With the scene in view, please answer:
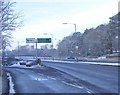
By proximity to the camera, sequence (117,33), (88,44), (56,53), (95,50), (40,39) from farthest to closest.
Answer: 1. (56,53)
2. (88,44)
3. (95,50)
4. (117,33)
5. (40,39)

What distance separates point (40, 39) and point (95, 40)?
51.1 metres

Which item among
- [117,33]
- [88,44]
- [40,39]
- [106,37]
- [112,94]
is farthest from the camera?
[88,44]

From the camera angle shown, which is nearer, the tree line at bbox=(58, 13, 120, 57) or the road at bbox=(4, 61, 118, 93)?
the road at bbox=(4, 61, 118, 93)

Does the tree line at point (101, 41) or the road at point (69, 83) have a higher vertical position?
the tree line at point (101, 41)

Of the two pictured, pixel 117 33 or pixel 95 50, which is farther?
pixel 95 50

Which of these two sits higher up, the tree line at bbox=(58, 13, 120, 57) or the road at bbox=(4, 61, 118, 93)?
the tree line at bbox=(58, 13, 120, 57)

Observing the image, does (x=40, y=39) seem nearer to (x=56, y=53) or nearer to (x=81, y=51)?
(x=81, y=51)

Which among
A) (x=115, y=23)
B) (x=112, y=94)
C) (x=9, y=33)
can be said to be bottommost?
(x=112, y=94)

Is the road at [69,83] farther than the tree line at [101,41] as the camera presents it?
No

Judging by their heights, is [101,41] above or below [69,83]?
above

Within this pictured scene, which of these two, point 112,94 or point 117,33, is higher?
point 117,33

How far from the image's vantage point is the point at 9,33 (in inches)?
1304

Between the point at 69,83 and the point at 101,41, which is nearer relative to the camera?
the point at 69,83

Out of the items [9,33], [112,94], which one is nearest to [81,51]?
[9,33]
